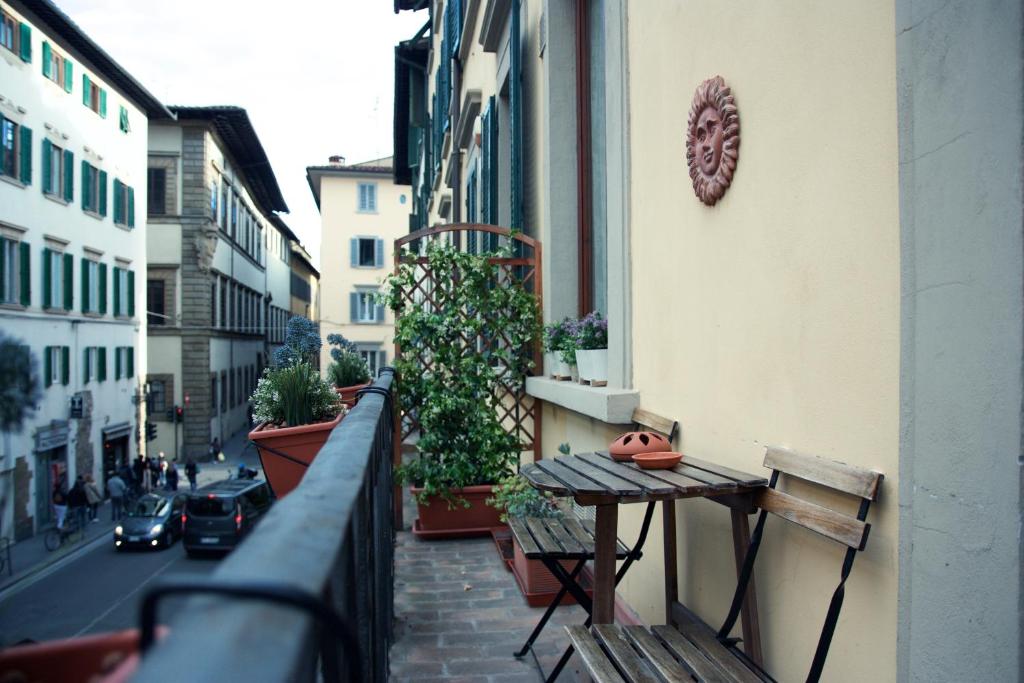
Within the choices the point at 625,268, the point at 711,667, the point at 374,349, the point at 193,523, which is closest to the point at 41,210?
the point at 193,523

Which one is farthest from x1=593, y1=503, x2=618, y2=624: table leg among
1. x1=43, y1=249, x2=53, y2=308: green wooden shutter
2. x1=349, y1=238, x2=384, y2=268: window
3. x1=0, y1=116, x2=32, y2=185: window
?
x1=349, y1=238, x2=384, y2=268: window

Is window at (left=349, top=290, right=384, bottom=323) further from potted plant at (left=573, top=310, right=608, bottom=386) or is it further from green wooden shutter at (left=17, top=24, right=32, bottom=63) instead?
potted plant at (left=573, top=310, right=608, bottom=386)

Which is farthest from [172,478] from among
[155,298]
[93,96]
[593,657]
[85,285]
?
[593,657]

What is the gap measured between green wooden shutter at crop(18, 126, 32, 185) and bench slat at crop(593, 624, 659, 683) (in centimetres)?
2158

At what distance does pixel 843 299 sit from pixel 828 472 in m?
0.43

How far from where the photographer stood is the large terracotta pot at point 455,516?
234 inches

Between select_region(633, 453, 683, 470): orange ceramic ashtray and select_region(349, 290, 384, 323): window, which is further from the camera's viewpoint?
select_region(349, 290, 384, 323): window

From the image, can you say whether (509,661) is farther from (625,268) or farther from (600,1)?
(600,1)

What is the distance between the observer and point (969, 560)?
1.59 meters

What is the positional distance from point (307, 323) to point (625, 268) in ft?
7.44

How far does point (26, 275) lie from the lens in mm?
20203

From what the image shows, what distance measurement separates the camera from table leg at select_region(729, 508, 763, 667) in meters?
2.46

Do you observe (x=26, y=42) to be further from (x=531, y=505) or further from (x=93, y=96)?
(x=531, y=505)

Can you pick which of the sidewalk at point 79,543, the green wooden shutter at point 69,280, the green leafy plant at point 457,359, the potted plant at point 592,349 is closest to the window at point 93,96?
the green wooden shutter at point 69,280
